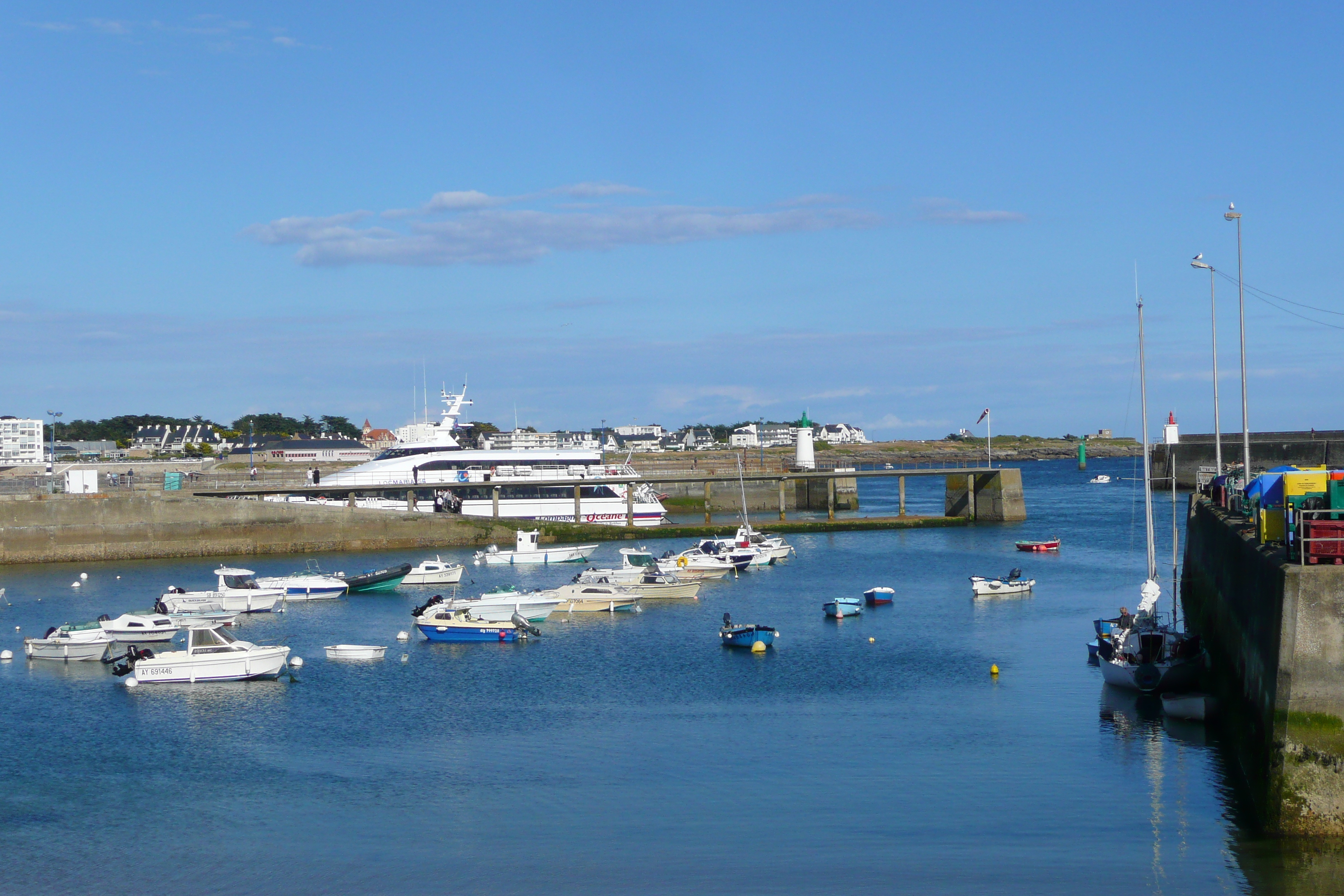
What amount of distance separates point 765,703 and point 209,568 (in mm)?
36468

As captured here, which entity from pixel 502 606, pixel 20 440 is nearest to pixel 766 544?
pixel 502 606

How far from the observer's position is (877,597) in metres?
43.3

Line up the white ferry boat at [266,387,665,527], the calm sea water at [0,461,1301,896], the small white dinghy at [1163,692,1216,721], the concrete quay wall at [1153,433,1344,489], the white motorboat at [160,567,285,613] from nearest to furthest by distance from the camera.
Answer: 1. the calm sea water at [0,461,1301,896]
2. the small white dinghy at [1163,692,1216,721]
3. the white motorboat at [160,567,285,613]
4. the white ferry boat at [266,387,665,527]
5. the concrete quay wall at [1153,433,1344,489]

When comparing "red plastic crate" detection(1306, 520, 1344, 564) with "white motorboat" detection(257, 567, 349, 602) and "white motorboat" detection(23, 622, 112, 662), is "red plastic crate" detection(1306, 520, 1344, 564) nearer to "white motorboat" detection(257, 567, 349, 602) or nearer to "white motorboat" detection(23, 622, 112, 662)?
"white motorboat" detection(23, 622, 112, 662)

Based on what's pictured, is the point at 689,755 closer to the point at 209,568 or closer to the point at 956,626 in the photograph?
the point at 956,626

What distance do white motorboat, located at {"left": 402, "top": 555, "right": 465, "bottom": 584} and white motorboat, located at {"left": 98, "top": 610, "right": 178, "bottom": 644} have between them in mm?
13151

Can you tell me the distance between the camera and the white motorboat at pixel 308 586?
46.2 m

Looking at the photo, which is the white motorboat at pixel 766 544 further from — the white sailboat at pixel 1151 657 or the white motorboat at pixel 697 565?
the white sailboat at pixel 1151 657

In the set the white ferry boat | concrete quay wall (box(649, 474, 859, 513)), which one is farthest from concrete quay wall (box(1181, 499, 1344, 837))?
concrete quay wall (box(649, 474, 859, 513))

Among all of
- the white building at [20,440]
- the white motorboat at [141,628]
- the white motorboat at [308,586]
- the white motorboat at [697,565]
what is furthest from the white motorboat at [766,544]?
the white building at [20,440]

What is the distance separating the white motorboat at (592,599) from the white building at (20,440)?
14438 cm

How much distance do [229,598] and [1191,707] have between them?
32.7 metres

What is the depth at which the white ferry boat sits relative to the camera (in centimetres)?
6938

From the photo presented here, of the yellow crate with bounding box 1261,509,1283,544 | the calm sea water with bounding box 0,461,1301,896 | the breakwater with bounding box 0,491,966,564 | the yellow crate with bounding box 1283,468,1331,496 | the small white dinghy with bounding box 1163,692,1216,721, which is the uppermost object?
the yellow crate with bounding box 1283,468,1331,496
